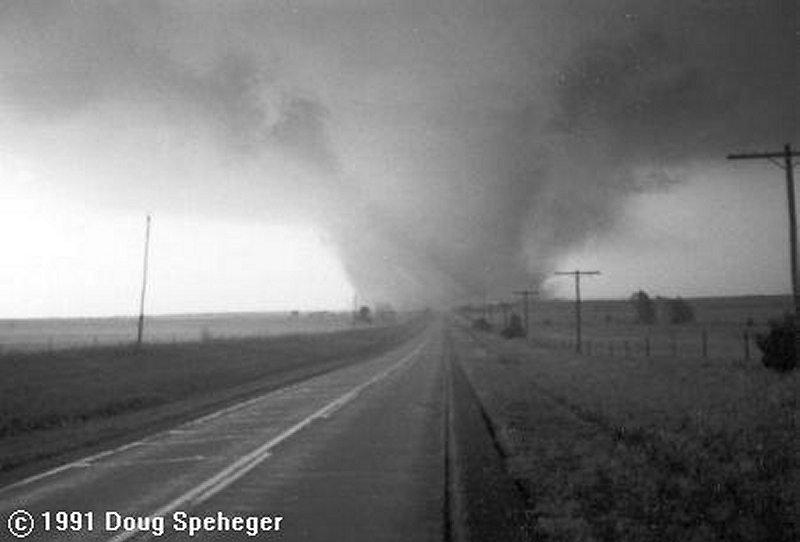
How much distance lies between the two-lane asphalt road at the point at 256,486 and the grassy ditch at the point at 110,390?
1614 millimetres

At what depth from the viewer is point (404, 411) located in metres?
21.8

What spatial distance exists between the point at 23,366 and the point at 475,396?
18703 millimetres

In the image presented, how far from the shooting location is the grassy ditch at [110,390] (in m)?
16.8

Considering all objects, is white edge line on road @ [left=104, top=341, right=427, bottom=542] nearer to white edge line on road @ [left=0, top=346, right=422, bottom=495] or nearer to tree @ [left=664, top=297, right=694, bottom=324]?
white edge line on road @ [left=0, top=346, right=422, bottom=495]

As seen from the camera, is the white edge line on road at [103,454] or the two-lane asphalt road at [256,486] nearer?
the two-lane asphalt road at [256,486]

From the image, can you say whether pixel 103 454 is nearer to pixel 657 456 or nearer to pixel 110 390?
pixel 657 456

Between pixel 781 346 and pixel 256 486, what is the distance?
2445cm

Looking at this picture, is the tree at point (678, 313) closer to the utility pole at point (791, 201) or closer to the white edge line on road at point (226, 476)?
the utility pole at point (791, 201)

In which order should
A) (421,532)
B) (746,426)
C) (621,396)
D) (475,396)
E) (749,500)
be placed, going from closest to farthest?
(421,532), (749,500), (746,426), (621,396), (475,396)

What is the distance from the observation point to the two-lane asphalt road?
8617 mm

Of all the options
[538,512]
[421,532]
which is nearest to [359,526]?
[421,532]

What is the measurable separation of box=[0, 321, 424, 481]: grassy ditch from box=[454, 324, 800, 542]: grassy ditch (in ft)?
29.6

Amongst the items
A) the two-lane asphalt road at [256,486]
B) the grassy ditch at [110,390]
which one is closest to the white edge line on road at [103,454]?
the two-lane asphalt road at [256,486]

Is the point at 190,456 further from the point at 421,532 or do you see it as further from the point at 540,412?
the point at 540,412
